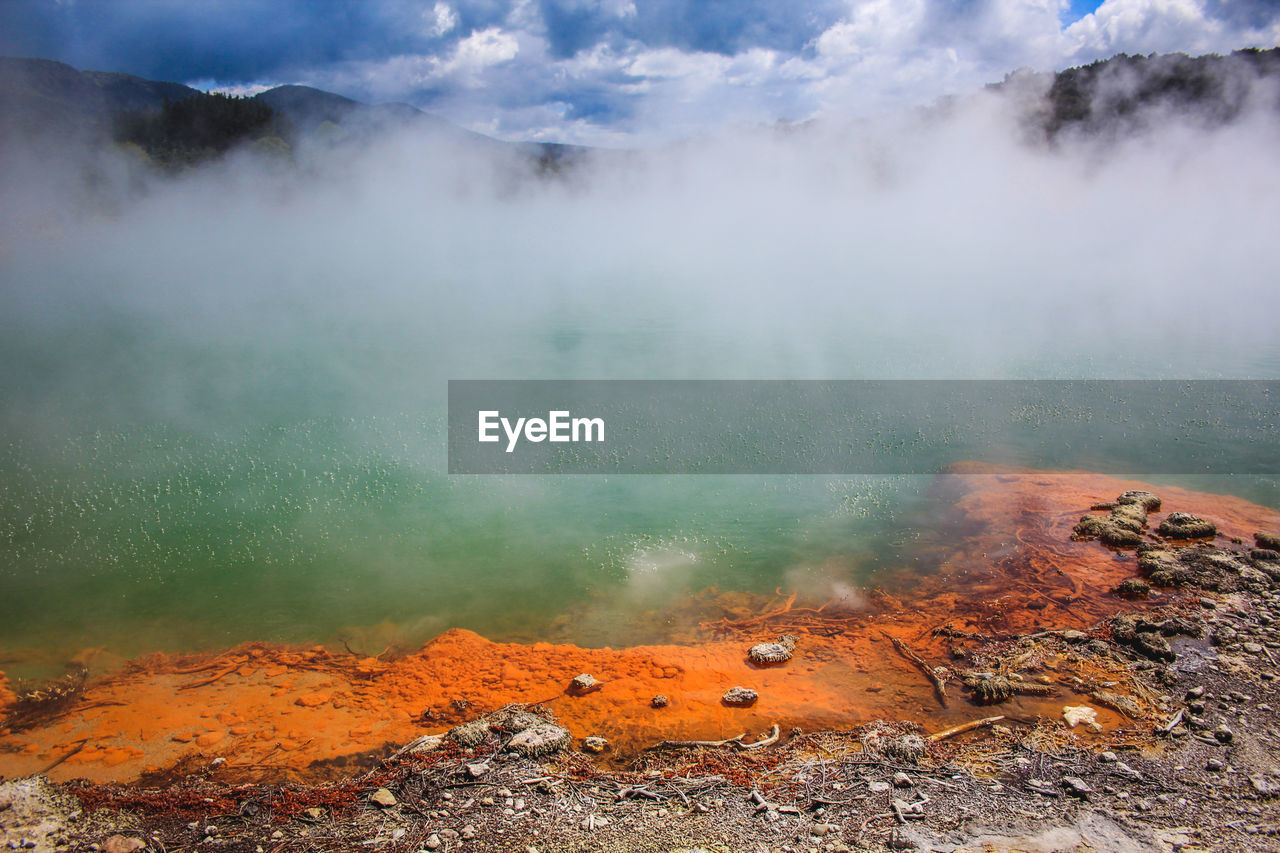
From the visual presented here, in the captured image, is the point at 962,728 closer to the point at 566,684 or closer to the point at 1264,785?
the point at 1264,785

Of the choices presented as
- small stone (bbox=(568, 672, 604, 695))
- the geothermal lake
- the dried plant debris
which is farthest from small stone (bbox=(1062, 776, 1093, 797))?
the dried plant debris

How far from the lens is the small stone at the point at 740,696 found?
18.7 ft

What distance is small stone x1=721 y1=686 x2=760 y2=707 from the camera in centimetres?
569

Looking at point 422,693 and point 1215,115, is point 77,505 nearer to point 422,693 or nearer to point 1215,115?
point 422,693

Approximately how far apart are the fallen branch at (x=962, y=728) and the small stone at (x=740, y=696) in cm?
143

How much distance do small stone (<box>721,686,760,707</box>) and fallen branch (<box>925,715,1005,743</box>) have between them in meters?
1.43

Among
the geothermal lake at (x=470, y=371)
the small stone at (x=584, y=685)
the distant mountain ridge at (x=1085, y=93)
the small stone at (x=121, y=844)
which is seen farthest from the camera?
the distant mountain ridge at (x=1085, y=93)

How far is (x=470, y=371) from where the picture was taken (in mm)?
16344

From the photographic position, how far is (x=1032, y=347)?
1905cm

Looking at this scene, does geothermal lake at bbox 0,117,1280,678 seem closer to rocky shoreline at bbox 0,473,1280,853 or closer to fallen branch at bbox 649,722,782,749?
fallen branch at bbox 649,722,782,749

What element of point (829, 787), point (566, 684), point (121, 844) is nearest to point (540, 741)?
point (566, 684)

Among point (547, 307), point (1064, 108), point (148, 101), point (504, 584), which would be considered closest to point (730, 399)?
point (504, 584)

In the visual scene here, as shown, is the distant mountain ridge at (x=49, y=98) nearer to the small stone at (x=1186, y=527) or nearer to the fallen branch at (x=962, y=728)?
the fallen branch at (x=962, y=728)

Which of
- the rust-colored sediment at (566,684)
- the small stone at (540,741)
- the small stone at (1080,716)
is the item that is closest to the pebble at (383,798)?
the rust-colored sediment at (566,684)
